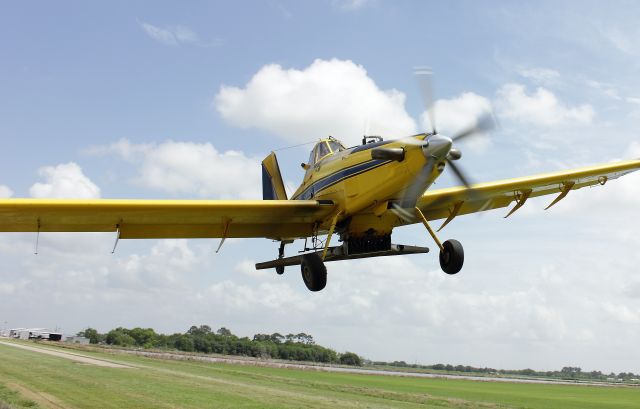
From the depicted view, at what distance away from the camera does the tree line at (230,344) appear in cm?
15225

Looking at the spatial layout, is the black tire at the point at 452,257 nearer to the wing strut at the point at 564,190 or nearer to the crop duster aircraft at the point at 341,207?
the crop duster aircraft at the point at 341,207

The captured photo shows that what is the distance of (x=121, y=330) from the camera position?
18700 cm

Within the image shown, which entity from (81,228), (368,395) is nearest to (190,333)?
(368,395)

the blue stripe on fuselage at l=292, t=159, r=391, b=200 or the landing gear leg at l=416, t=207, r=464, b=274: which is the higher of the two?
the blue stripe on fuselage at l=292, t=159, r=391, b=200

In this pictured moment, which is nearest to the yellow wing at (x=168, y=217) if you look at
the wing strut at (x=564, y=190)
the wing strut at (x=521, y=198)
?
the wing strut at (x=521, y=198)

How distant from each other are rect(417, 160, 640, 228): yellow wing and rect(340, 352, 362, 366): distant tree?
515ft

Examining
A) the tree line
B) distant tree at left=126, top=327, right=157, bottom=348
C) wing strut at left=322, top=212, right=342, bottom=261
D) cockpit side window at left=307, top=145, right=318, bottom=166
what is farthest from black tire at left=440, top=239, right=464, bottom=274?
distant tree at left=126, top=327, right=157, bottom=348

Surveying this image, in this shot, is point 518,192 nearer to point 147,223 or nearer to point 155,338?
point 147,223

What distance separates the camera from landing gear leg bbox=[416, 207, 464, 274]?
48.5 feet

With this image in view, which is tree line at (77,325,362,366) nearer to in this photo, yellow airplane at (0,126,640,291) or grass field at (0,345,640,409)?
grass field at (0,345,640,409)

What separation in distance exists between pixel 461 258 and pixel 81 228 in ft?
32.3

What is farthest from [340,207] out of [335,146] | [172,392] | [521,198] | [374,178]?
[172,392]

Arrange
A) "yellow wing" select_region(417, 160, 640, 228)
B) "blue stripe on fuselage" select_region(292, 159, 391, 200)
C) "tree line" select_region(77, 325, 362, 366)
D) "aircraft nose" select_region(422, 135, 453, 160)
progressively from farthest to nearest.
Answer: "tree line" select_region(77, 325, 362, 366) → "yellow wing" select_region(417, 160, 640, 228) → "blue stripe on fuselage" select_region(292, 159, 391, 200) → "aircraft nose" select_region(422, 135, 453, 160)

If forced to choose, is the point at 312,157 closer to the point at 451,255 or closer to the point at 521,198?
the point at 451,255
